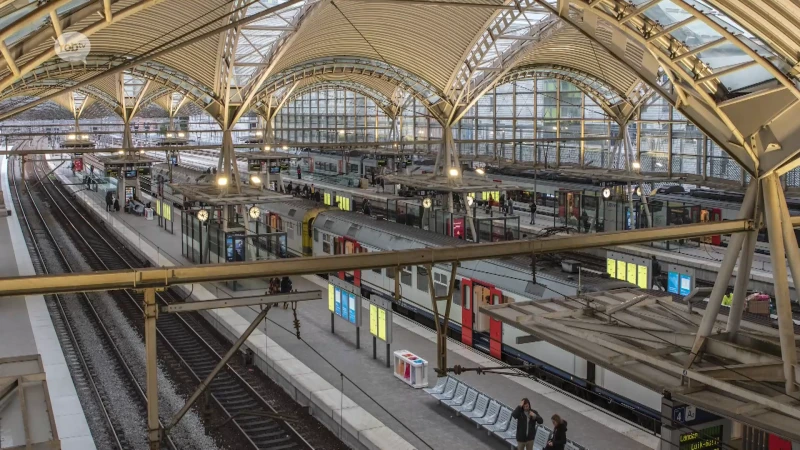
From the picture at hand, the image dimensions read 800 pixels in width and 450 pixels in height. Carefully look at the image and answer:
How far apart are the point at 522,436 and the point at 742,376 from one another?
5190 mm

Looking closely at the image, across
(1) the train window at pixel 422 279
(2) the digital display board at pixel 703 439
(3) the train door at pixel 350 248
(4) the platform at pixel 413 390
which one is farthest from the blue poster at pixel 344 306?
(2) the digital display board at pixel 703 439

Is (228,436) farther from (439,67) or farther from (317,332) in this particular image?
(439,67)

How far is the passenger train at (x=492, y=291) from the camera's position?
19672 millimetres

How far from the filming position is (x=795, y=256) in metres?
13.9

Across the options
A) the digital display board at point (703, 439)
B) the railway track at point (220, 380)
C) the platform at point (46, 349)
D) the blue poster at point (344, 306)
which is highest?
the digital display board at point (703, 439)

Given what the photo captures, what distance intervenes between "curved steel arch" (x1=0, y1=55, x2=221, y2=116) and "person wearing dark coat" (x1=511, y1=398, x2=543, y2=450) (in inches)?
1046

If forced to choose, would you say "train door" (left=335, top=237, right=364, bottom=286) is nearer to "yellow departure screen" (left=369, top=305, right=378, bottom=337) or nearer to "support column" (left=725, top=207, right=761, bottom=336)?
"yellow departure screen" (left=369, top=305, right=378, bottom=337)

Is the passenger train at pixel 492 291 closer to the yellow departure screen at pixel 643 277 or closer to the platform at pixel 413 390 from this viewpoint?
the platform at pixel 413 390

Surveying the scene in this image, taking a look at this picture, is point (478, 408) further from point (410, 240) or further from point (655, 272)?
point (655, 272)

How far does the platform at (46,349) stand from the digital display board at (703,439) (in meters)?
10.4

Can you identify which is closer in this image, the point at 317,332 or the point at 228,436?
the point at 228,436

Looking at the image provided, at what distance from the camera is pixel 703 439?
1357 cm

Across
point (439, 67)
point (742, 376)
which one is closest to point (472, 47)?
point (439, 67)

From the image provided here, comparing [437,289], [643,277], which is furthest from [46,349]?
[643,277]
